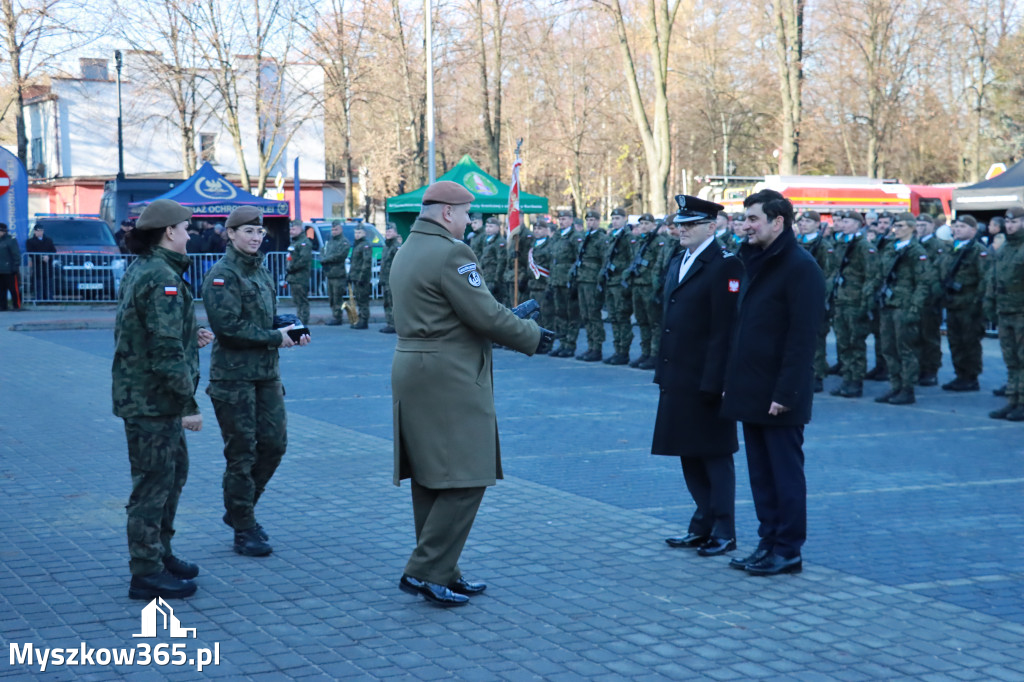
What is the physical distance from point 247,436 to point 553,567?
1792mm

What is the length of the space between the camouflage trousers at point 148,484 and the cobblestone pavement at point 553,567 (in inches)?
9.9

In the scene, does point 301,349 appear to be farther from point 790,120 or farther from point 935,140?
point 935,140

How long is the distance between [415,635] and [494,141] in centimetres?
3452

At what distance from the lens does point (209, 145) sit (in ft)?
212

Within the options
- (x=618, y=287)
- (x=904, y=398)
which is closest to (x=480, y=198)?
(x=618, y=287)

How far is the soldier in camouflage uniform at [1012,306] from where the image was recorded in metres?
11.7

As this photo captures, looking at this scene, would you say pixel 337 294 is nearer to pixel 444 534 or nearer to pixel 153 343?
pixel 153 343

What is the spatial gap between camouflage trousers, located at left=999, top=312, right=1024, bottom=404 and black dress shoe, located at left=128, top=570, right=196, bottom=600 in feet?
28.8

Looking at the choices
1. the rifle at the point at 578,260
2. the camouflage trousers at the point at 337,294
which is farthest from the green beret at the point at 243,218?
the camouflage trousers at the point at 337,294

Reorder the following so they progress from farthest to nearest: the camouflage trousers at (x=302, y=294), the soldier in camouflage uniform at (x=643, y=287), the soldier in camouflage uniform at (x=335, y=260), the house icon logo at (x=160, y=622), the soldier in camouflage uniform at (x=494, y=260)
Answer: the soldier in camouflage uniform at (x=335, y=260), the camouflage trousers at (x=302, y=294), the soldier in camouflage uniform at (x=494, y=260), the soldier in camouflage uniform at (x=643, y=287), the house icon logo at (x=160, y=622)

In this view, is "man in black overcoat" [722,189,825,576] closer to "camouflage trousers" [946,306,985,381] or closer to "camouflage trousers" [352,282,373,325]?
"camouflage trousers" [946,306,985,381]

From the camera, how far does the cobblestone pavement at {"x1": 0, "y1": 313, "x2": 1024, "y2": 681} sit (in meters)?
4.96

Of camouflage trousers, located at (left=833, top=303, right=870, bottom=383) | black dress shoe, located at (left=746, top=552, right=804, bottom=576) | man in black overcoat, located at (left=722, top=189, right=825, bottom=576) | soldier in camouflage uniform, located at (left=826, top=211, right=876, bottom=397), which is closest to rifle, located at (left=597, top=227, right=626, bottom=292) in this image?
soldier in camouflage uniform, located at (left=826, top=211, right=876, bottom=397)

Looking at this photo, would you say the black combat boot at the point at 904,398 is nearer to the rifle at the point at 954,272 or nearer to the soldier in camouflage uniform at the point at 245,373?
the rifle at the point at 954,272
